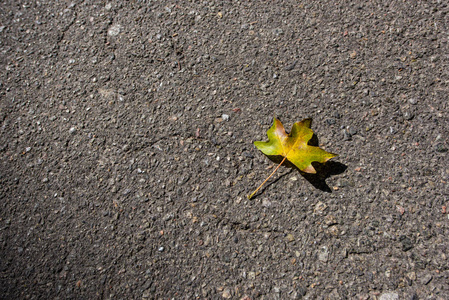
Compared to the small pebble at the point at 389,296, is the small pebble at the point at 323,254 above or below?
above

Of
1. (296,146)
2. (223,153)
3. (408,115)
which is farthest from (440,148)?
(223,153)

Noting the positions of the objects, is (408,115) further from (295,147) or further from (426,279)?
(426,279)

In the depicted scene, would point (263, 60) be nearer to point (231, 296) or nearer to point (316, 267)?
point (316, 267)

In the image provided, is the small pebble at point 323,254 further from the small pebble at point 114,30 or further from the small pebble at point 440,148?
the small pebble at point 114,30

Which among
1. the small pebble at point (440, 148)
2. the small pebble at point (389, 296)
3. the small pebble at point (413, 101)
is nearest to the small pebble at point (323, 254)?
the small pebble at point (389, 296)

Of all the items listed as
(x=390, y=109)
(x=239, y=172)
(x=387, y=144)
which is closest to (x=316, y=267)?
(x=239, y=172)
